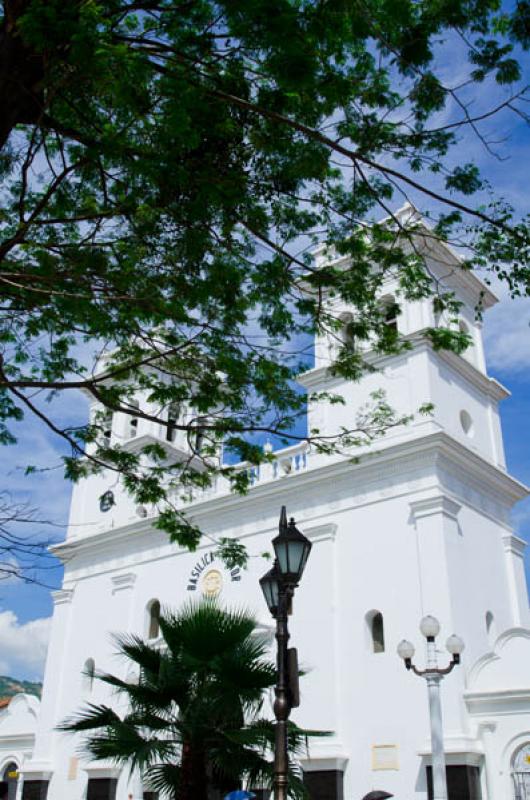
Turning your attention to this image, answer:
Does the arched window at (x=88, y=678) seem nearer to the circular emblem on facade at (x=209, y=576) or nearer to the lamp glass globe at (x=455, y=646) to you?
the circular emblem on facade at (x=209, y=576)

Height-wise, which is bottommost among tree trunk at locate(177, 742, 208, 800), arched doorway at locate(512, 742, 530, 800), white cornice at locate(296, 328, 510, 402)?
tree trunk at locate(177, 742, 208, 800)

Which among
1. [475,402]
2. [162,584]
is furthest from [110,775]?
[475,402]

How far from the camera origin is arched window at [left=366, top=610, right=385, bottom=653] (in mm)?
19703

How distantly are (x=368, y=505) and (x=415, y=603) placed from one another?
9.64 feet

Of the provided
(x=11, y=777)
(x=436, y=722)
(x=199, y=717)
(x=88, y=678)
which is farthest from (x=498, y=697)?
(x=11, y=777)

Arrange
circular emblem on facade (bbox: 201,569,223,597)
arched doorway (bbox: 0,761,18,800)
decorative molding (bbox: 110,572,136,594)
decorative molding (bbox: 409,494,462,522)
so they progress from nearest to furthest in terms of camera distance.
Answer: decorative molding (bbox: 409,494,462,522) → circular emblem on facade (bbox: 201,569,223,597) → decorative molding (bbox: 110,572,136,594) → arched doorway (bbox: 0,761,18,800)

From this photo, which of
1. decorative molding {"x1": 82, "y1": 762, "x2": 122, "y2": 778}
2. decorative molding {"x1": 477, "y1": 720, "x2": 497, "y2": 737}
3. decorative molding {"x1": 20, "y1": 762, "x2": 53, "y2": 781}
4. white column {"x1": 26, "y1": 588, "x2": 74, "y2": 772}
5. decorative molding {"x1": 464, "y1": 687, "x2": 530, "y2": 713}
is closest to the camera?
decorative molding {"x1": 464, "y1": 687, "x2": 530, "y2": 713}

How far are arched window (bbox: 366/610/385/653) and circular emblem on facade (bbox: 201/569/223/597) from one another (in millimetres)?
5067

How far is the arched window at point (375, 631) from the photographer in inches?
776

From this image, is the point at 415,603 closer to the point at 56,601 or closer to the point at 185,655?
the point at 185,655

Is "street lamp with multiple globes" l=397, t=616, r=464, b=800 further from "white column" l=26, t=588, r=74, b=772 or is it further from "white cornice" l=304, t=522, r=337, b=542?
"white column" l=26, t=588, r=74, b=772

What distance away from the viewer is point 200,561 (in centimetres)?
2420

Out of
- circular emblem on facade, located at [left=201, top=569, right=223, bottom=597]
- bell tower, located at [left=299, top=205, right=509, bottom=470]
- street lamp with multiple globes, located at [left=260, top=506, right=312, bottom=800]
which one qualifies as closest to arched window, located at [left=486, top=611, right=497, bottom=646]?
bell tower, located at [left=299, top=205, right=509, bottom=470]

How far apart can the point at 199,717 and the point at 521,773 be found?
9.20 metres
